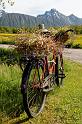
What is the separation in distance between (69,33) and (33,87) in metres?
2.93

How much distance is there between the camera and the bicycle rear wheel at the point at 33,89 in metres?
6.51

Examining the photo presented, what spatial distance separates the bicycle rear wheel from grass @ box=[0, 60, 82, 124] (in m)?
0.18

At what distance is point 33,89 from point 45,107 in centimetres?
102

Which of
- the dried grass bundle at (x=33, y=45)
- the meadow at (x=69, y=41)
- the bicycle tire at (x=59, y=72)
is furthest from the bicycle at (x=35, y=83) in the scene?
the bicycle tire at (x=59, y=72)

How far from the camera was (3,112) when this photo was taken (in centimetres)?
671

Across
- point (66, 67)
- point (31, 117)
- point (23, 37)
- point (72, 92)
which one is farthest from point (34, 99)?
point (66, 67)

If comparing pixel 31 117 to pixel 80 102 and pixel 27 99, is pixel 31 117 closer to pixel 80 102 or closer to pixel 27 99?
pixel 27 99

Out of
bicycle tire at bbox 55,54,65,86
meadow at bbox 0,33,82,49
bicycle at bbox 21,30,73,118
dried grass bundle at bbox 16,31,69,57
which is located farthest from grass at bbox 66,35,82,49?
dried grass bundle at bbox 16,31,69,57

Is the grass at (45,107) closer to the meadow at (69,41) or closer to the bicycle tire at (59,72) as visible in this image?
the bicycle tire at (59,72)

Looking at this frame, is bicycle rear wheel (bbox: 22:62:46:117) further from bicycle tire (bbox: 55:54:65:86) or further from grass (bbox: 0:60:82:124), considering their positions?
bicycle tire (bbox: 55:54:65:86)

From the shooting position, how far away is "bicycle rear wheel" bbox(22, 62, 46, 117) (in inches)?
256

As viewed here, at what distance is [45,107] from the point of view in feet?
25.8

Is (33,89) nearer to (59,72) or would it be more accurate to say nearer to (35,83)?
(35,83)

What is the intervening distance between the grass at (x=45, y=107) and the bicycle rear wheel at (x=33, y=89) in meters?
0.18
